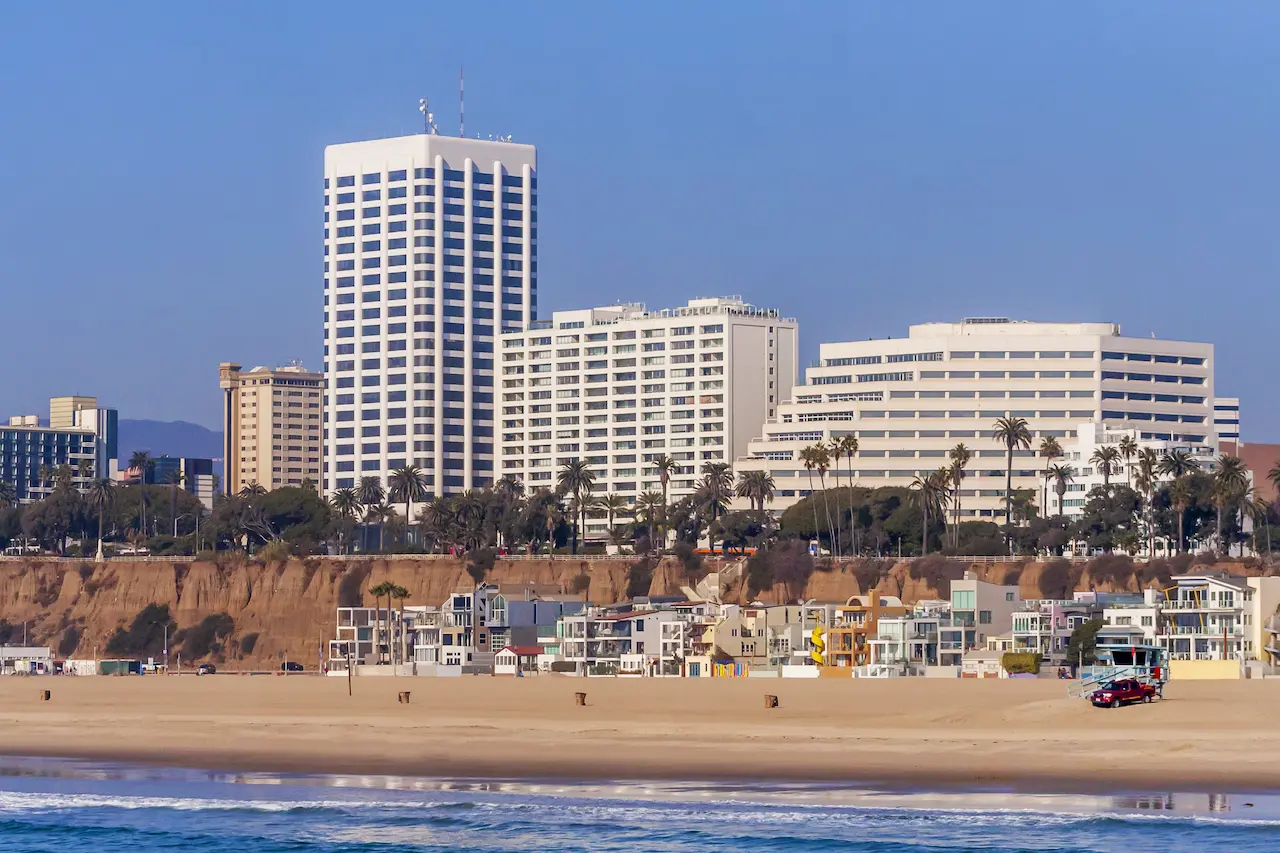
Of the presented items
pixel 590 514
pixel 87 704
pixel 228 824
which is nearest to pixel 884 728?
pixel 228 824

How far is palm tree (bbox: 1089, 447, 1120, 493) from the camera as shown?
147 m

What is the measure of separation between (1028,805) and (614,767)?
477 inches

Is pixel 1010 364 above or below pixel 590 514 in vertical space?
above

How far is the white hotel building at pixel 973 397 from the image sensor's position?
571 ft

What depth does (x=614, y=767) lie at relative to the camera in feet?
166

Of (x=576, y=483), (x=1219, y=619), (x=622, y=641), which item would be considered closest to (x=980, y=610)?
(x=1219, y=619)

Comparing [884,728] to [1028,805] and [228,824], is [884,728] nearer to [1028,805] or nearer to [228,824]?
[1028,805]

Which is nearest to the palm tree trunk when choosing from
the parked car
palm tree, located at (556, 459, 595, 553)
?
palm tree, located at (556, 459, 595, 553)

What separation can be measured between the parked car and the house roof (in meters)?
49.7

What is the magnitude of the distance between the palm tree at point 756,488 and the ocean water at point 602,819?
108 m

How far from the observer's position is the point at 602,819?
41812 mm

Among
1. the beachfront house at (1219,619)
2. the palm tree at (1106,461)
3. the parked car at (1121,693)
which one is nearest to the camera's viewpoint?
the parked car at (1121,693)

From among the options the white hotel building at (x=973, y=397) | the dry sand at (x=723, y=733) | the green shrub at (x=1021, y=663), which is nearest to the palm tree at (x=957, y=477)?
the white hotel building at (x=973, y=397)

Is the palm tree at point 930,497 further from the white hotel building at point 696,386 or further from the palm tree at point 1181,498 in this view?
the white hotel building at point 696,386
